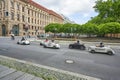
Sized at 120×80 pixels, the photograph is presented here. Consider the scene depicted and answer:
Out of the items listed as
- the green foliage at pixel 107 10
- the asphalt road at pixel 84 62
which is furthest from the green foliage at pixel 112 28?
the asphalt road at pixel 84 62

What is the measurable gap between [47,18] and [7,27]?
123 ft

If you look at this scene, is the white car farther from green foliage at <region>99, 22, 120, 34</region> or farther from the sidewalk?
green foliage at <region>99, 22, 120, 34</region>

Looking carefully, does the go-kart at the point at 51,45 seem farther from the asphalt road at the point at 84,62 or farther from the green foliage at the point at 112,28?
the green foliage at the point at 112,28

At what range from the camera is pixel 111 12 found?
158ft

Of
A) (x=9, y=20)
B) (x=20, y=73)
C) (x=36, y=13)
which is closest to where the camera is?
(x=20, y=73)

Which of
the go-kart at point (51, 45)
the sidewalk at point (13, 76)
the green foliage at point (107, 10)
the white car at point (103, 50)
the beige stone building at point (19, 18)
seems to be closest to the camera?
the sidewalk at point (13, 76)

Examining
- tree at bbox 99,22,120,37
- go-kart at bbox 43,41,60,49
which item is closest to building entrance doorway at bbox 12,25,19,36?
tree at bbox 99,22,120,37

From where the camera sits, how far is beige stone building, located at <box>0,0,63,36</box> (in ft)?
Answer: 169

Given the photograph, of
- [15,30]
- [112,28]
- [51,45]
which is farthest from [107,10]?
[15,30]

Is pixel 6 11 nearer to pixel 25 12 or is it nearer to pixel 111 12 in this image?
pixel 25 12

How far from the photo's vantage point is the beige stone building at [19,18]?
51.6m

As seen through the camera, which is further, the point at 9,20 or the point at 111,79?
the point at 9,20

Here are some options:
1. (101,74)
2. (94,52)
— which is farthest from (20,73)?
(94,52)

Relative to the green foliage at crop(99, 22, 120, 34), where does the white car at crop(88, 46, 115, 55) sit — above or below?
below
